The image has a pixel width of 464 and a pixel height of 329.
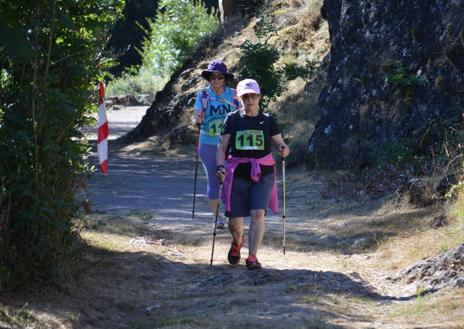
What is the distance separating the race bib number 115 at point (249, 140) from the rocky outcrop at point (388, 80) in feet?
16.5

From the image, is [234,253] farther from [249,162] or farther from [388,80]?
[388,80]

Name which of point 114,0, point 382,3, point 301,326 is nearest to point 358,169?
point 382,3

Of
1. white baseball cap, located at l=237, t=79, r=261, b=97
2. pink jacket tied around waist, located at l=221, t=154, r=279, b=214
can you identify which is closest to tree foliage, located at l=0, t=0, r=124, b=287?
white baseball cap, located at l=237, t=79, r=261, b=97

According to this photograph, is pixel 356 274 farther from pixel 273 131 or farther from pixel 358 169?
pixel 358 169

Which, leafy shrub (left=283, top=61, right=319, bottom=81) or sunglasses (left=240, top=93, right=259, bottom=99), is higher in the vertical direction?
leafy shrub (left=283, top=61, right=319, bottom=81)

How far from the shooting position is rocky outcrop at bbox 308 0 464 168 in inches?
573

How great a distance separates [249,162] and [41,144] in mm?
2449

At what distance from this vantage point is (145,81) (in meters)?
45.1

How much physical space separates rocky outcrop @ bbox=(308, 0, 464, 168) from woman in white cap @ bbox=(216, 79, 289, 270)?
16.2ft

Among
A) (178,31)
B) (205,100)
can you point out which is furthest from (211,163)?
(178,31)

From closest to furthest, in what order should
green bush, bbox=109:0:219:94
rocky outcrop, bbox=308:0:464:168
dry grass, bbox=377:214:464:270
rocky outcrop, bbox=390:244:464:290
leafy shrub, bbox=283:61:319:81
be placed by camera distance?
rocky outcrop, bbox=390:244:464:290 < dry grass, bbox=377:214:464:270 < rocky outcrop, bbox=308:0:464:168 < leafy shrub, bbox=283:61:319:81 < green bush, bbox=109:0:219:94

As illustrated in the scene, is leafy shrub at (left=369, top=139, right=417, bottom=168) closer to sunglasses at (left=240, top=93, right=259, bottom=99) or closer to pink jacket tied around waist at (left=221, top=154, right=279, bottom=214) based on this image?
pink jacket tied around waist at (left=221, top=154, right=279, bottom=214)

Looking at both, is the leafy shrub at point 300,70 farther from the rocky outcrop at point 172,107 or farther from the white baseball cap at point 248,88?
the white baseball cap at point 248,88

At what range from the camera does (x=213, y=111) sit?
11.2 meters
